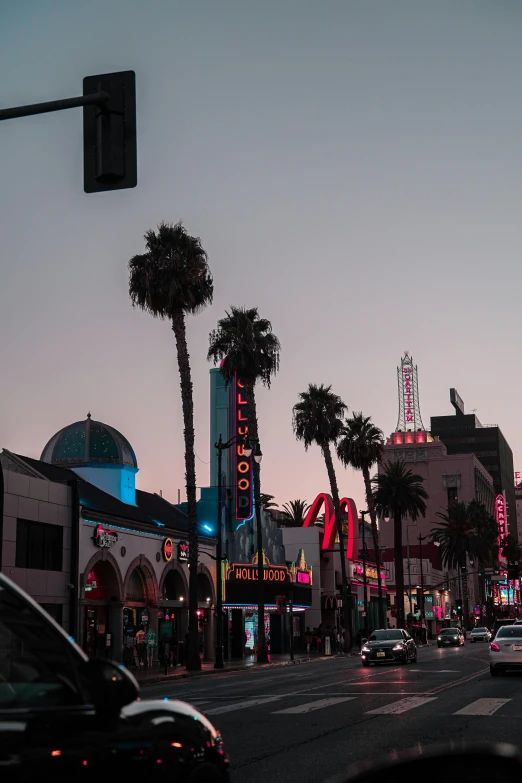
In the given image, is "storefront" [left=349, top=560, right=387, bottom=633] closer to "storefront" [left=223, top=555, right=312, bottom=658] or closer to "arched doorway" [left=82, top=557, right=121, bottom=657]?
"storefront" [left=223, top=555, right=312, bottom=658]

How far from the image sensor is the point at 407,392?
177 meters

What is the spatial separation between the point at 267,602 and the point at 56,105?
52702 mm

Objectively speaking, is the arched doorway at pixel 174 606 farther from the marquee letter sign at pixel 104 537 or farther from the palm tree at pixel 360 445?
the palm tree at pixel 360 445

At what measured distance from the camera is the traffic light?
1048 cm

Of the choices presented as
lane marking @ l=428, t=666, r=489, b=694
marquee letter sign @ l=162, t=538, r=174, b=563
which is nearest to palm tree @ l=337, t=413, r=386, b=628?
marquee letter sign @ l=162, t=538, r=174, b=563

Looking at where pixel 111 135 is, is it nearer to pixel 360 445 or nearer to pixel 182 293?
pixel 182 293

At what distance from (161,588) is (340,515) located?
26280mm

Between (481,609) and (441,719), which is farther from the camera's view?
(481,609)

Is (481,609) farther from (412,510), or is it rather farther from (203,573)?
(203,573)

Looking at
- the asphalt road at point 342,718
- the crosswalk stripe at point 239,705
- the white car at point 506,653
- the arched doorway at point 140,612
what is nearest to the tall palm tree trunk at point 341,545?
the arched doorway at point 140,612

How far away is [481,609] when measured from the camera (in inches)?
5723

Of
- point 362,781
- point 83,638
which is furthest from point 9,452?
point 362,781

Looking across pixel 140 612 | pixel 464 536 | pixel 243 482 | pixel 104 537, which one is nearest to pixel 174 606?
pixel 140 612

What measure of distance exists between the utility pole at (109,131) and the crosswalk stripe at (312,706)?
410 inches
